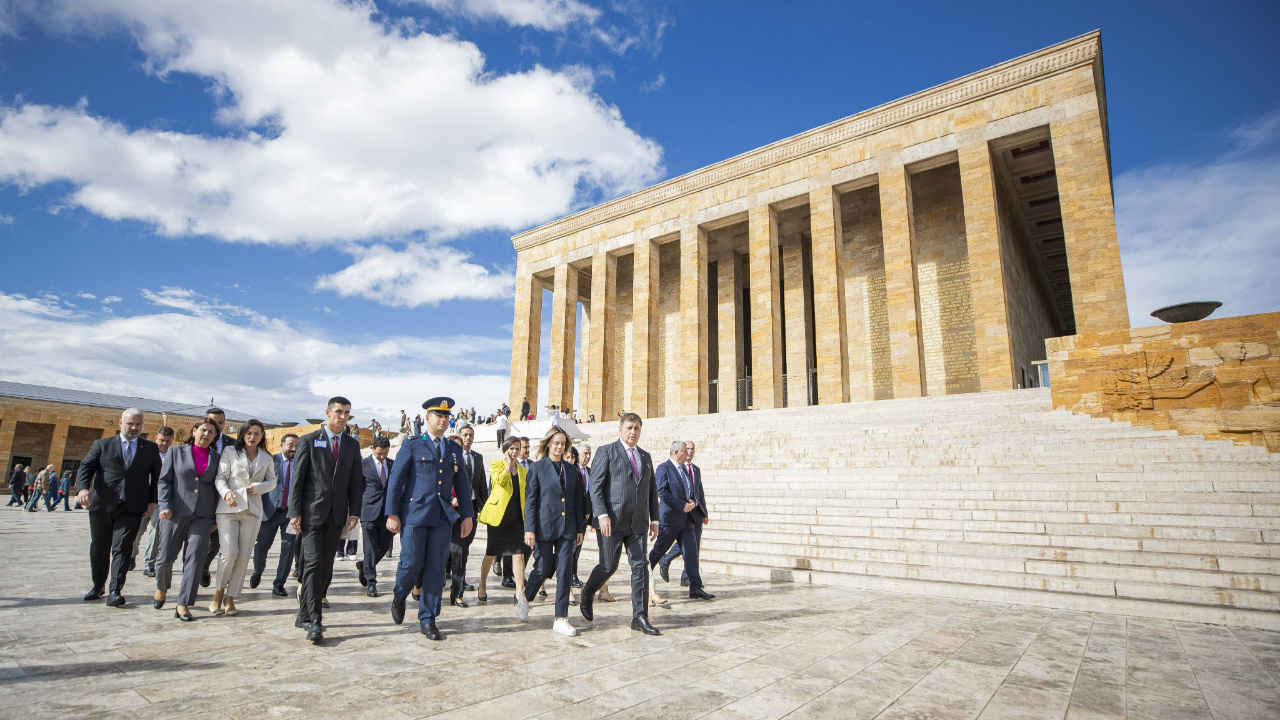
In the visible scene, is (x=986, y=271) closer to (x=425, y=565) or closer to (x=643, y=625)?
(x=643, y=625)

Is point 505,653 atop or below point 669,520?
below

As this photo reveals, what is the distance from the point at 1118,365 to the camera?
10.6 metres

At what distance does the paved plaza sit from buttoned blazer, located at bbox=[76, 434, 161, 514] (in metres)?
0.84

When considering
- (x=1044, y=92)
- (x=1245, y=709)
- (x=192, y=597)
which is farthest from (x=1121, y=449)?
(x=1044, y=92)

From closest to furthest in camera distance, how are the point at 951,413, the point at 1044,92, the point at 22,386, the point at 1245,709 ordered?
the point at 1245,709 → the point at 951,413 → the point at 1044,92 → the point at 22,386

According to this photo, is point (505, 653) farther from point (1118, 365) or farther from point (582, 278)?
point (582, 278)

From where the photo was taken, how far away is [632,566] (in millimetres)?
4609

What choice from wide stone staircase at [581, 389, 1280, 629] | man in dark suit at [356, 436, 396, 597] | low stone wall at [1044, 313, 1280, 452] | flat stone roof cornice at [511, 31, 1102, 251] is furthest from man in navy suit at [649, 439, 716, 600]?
flat stone roof cornice at [511, 31, 1102, 251]

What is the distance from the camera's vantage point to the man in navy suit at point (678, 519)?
600 cm

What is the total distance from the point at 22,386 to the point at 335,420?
4601cm

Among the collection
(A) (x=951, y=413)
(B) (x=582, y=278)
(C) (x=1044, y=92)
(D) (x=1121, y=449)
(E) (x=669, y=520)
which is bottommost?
(E) (x=669, y=520)

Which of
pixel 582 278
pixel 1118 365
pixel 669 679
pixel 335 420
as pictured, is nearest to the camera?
pixel 669 679

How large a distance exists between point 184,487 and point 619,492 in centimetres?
380

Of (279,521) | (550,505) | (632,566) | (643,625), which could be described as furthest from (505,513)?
(279,521)
